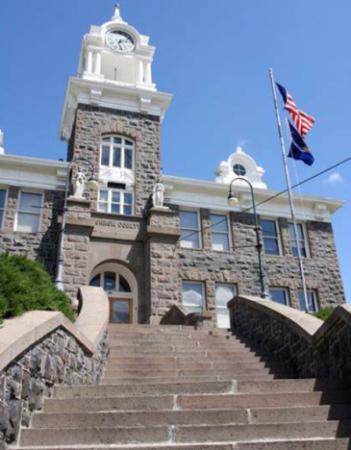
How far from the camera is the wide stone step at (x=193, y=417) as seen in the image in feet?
17.7

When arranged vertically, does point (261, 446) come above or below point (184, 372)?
below

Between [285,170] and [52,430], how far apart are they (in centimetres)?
1669

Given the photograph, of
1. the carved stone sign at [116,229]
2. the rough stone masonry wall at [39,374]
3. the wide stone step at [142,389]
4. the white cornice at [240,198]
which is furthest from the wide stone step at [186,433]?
the white cornice at [240,198]

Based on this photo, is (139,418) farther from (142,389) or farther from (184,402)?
(142,389)

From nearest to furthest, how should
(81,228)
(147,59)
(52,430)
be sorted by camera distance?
(52,430), (81,228), (147,59)

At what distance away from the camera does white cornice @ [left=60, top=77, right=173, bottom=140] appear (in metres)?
21.0

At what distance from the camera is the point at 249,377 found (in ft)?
26.1

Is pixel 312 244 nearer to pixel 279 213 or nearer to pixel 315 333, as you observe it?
pixel 279 213

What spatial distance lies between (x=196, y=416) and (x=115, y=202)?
14538mm

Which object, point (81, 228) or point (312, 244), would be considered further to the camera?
point (312, 244)

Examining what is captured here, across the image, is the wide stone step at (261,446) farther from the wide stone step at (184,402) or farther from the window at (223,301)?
the window at (223,301)

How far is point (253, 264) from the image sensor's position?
20.8m

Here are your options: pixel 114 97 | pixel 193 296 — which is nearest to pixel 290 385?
pixel 193 296

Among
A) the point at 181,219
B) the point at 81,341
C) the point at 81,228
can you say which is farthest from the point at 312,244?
the point at 81,341
